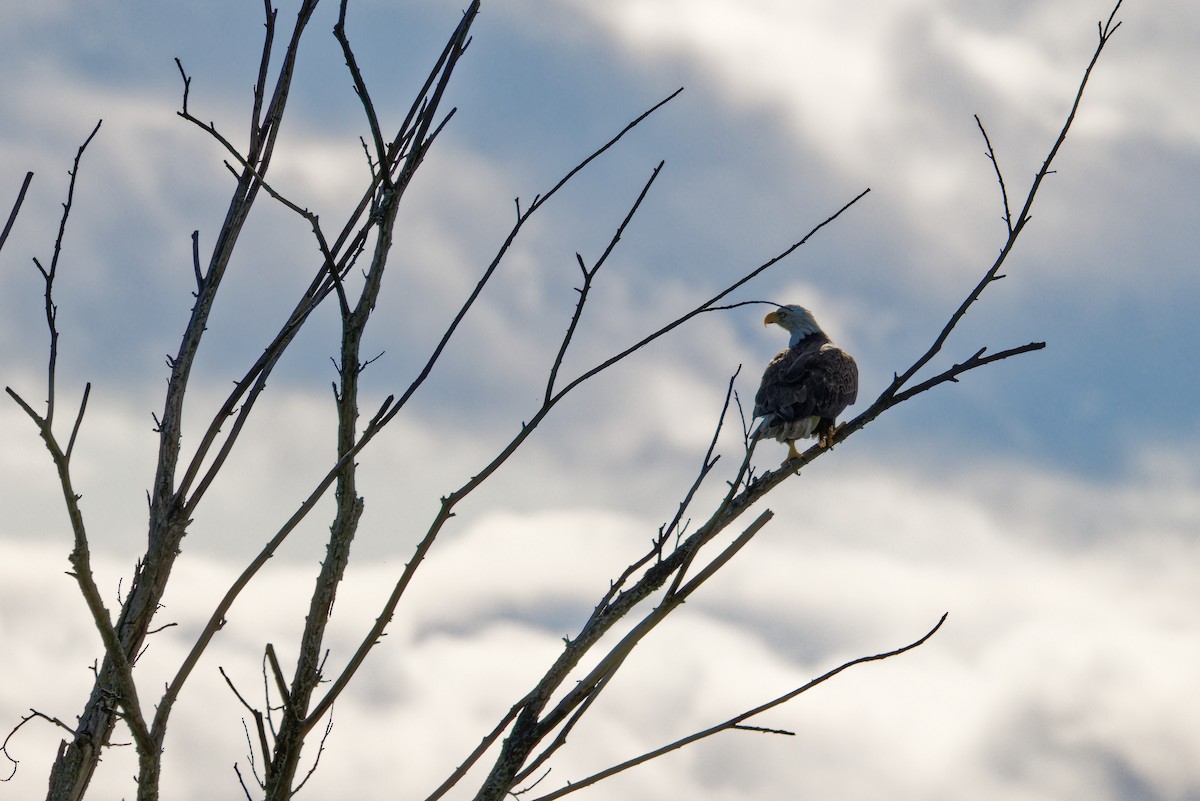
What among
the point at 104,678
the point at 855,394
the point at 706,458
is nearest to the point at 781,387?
the point at 855,394

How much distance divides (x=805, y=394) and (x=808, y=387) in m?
0.12

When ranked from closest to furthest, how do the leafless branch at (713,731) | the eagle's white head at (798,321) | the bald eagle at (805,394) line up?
the leafless branch at (713,731), the bald eagle at (805,394), the eagle's white head at (798,321)

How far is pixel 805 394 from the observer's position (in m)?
10.4

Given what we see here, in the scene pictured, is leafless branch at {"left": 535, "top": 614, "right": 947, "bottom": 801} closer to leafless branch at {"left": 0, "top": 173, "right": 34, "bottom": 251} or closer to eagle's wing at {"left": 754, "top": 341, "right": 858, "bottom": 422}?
leafless branch at {"left": 0, "top": 173, "right": 34, "bottom": 251}

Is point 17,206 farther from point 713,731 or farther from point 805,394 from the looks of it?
point 805,394

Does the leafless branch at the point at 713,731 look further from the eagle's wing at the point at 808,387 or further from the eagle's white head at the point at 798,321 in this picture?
the eagle's white head at the point at 798,321

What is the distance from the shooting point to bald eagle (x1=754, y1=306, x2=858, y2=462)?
33.9ft

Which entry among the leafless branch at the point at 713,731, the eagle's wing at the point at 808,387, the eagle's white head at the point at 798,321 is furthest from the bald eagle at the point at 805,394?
the leafless branch at the point at 713,731

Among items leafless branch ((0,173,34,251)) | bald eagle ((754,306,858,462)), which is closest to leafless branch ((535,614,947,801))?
leafless branch ((0,173,34,251))

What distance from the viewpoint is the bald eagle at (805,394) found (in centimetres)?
1033

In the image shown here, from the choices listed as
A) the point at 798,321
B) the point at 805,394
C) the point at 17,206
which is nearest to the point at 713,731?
the point at 17,206

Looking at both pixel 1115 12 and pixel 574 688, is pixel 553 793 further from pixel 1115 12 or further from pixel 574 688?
pixel 1115 12

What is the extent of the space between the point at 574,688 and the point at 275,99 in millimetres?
2385

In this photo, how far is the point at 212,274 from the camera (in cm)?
397
